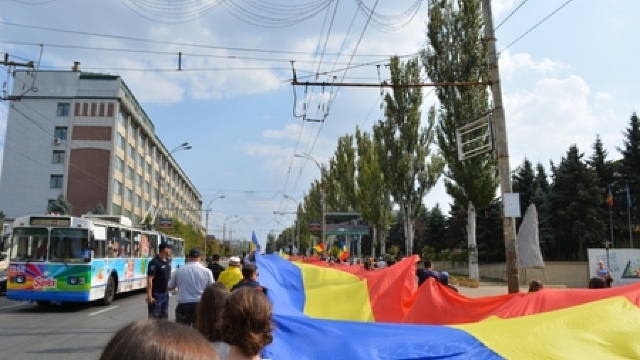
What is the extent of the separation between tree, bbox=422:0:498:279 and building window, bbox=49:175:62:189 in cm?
4969

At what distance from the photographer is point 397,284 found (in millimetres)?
11828

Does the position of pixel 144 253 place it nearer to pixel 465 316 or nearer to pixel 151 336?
pixel 465 316

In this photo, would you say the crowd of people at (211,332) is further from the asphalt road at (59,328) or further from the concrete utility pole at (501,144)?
the concrete utility pole at (501,144)

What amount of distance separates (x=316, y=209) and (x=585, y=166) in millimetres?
44350

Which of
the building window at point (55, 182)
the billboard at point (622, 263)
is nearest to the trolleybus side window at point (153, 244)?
the billboard at point (622, 263)

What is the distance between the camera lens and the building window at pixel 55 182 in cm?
6267

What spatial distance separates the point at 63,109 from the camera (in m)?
63.5

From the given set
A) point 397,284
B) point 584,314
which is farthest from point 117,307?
point 584,314

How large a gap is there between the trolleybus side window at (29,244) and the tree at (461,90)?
19093mm

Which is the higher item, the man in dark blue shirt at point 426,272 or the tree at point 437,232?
the tree at point 437,232

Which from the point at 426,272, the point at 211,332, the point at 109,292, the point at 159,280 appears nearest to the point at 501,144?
the point at 426,272

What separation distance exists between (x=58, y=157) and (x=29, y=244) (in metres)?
50.6

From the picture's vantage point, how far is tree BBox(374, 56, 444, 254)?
38875mm

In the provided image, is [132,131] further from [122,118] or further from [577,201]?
[577,201]
